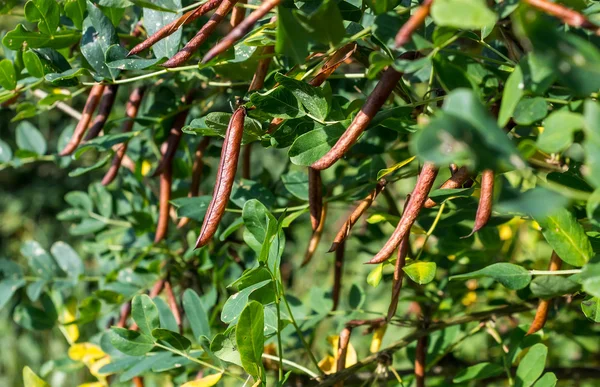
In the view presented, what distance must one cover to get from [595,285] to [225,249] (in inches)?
21.5

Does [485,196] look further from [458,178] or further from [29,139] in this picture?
[29,139]

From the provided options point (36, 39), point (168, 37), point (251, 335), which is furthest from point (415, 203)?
point (36, 39)

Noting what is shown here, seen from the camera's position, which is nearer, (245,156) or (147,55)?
(147,55)

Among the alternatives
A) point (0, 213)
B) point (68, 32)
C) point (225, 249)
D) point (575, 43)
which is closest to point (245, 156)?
point (225, 249)

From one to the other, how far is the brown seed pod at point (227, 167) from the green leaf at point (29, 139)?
533mm

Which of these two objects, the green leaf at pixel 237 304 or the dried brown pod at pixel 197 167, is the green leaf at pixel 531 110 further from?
the dried brown pod at pixel 197 167

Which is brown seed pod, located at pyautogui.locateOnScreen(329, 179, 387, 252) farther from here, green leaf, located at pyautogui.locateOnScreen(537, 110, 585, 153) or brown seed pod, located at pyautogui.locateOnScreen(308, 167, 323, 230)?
green leaf, located at pyautogui.locateOnScreen(537, 110, 585, 153)

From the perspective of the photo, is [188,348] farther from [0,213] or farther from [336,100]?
[0,213]

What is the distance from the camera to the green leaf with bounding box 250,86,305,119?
0.48 metres

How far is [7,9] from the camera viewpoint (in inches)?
27.9

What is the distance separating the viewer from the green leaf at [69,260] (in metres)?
0.91

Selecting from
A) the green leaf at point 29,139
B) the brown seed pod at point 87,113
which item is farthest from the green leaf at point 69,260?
the brown seed pod at point 87,113

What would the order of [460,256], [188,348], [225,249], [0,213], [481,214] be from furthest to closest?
[0,213]
[225,249]
[460,256]
[188,348]
[481,214]

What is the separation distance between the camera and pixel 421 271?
0.53 meters
